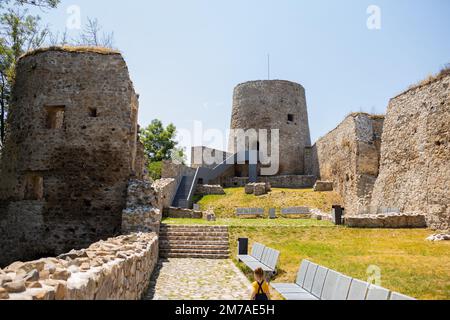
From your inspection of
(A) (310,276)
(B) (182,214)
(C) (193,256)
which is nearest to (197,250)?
(C) (193,256)

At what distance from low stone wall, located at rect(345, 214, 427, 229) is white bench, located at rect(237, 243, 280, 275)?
20.6 feet

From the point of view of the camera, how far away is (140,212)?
13555 millimetres

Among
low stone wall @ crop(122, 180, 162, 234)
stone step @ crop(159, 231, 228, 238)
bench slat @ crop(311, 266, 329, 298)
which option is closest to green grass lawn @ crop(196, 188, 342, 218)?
stone step @ crop(159, 231, 228, 238)

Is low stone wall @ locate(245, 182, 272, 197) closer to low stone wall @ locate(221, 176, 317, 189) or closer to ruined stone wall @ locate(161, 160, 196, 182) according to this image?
low stone wall @ locate(221, 176, 317, 189)

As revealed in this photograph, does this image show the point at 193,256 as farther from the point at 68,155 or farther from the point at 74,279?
the point at 74,279

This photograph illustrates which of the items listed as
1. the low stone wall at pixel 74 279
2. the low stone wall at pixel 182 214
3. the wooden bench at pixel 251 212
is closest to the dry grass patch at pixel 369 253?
the low stone wall at pixel 74 279

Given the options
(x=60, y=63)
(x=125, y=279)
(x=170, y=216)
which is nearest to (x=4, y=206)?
(x=60, y=63)

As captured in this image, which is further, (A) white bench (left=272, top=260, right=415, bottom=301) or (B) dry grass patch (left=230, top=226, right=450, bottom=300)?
(B) dry grass patch (left=230, top=226, right=450, bottom=300)

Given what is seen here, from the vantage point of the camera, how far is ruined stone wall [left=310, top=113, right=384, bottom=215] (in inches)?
851

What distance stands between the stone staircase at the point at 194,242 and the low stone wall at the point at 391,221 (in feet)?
Answer: 17.9

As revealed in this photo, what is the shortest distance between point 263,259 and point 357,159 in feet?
46.4

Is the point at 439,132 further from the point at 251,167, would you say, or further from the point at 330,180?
the point at 251,167

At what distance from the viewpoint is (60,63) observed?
15.3 meters
